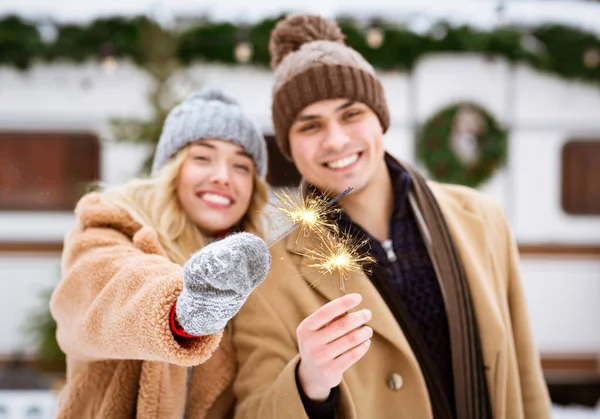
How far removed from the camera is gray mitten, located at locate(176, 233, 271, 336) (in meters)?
0.88

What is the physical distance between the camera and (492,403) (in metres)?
1.61

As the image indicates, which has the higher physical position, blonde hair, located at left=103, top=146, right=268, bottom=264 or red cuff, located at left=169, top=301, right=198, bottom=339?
blonde hair, located at left=103, top=146, right=268, bottom=264

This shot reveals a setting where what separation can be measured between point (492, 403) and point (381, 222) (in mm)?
732

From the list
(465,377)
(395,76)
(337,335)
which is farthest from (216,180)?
(395,76)


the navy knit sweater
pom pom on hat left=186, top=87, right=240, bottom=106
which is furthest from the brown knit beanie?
the navy knit sweater

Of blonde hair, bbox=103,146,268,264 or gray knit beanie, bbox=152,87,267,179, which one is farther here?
gray knit beanie, bbox=152,87,267,179

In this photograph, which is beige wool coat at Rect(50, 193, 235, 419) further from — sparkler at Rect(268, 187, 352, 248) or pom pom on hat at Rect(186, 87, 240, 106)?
pom pom on hat at Rect(186, 87, 240, 106)

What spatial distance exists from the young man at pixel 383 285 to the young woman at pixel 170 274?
19cm

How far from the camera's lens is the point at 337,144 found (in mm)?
1555

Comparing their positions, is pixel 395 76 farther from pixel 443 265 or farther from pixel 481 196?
pixel 443 265

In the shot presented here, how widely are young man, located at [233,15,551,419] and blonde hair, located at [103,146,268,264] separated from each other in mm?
275

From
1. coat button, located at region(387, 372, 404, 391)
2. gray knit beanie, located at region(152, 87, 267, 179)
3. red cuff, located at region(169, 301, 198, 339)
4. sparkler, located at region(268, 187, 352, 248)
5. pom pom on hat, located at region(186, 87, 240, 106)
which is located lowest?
coat button, located at region(387, 372, 404, 391)

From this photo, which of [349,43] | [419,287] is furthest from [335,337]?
[349,43]

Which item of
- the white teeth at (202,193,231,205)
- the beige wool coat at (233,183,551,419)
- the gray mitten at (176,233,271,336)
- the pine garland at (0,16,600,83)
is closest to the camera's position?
the gray mitten at (176,233,271,336)
